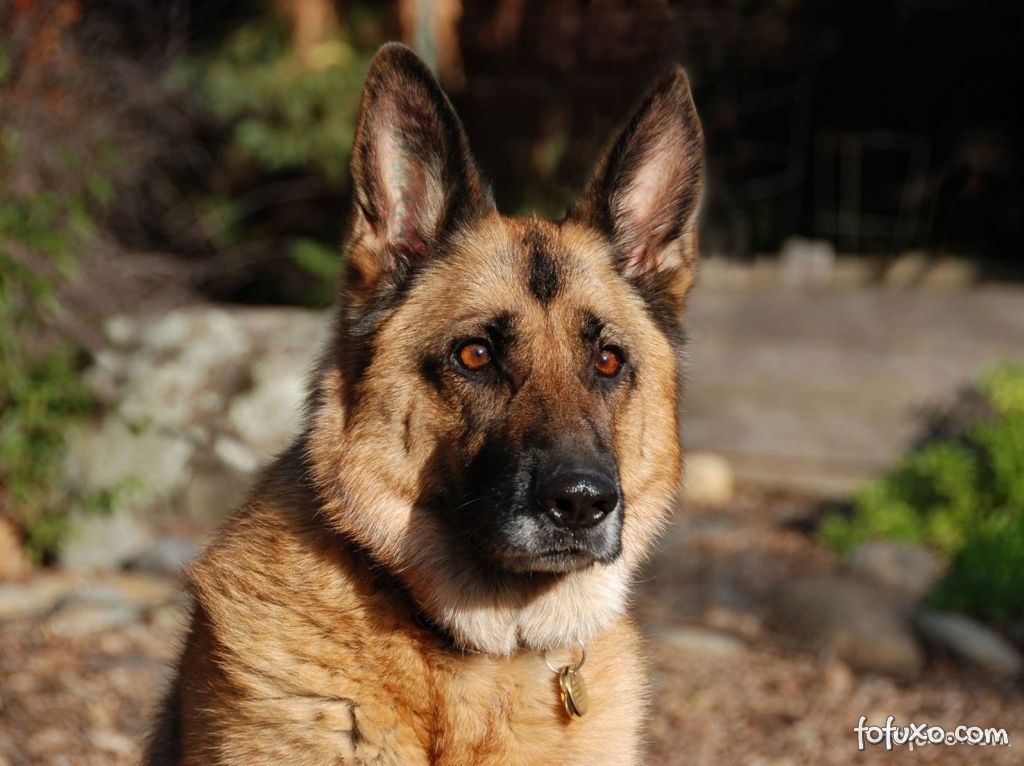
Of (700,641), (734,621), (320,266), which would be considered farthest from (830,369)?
(320,266)

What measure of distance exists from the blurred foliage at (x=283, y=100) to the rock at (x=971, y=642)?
277 inches

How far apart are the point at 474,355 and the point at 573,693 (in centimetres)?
99

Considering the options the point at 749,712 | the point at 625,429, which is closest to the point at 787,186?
the point at 749,712

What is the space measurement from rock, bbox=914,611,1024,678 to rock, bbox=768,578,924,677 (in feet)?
0.47

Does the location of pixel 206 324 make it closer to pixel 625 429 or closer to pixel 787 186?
pixel 625 429

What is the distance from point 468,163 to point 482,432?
2.68 feet

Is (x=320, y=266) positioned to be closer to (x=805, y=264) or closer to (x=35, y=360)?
(x=35, y=360)

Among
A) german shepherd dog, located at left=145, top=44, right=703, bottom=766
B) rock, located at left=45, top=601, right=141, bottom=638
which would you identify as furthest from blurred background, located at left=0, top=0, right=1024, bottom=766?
german shepherd dog, located at left=145, top=44, right=703, bottom=766

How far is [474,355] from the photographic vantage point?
10.7 ft

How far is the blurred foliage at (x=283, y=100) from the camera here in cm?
1091

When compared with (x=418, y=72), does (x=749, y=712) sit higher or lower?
lower

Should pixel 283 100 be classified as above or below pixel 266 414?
above

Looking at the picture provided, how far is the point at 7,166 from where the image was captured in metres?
6.60

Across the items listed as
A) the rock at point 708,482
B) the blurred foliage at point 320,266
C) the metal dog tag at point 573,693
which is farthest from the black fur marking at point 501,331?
the blurred foliage at point 320,266
